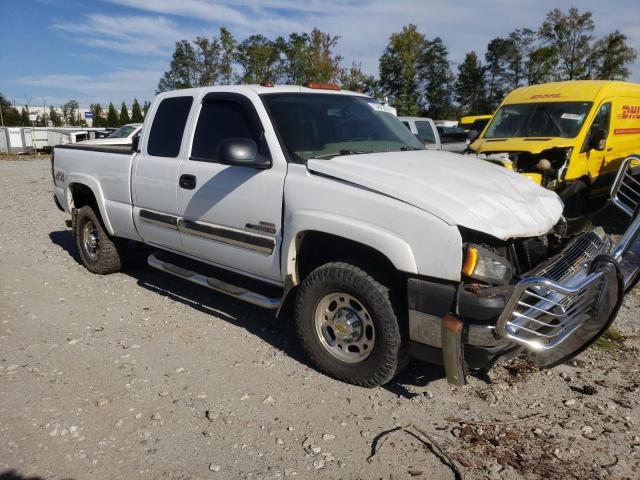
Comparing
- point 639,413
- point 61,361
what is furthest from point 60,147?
point 639,413

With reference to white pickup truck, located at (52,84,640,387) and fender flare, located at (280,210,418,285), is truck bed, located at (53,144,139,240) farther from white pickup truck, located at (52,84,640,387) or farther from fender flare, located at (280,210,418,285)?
fender flare, located at (280,210,418,285)

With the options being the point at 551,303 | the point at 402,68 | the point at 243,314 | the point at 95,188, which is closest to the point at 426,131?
the point at 95,188

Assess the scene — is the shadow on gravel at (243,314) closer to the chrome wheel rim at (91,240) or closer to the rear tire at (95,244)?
the rear tire at (95,244)

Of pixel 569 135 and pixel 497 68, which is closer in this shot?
pixel 569 135

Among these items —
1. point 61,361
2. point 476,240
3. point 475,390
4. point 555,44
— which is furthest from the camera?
point 555,44

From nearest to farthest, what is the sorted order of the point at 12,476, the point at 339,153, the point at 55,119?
1. the point at 12,476
2. the point at 339,153
3. the point at 55,119

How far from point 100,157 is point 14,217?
5614 mm

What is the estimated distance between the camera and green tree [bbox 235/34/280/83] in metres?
31.7

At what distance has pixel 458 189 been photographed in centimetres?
327

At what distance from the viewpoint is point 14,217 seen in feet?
32.9

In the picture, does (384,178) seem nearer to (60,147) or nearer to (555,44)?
(60,147)

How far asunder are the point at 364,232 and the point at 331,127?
1281 mm

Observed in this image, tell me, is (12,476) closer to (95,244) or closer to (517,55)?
(95,244)

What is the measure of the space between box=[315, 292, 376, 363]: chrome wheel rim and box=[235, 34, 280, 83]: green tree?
96.5ft
